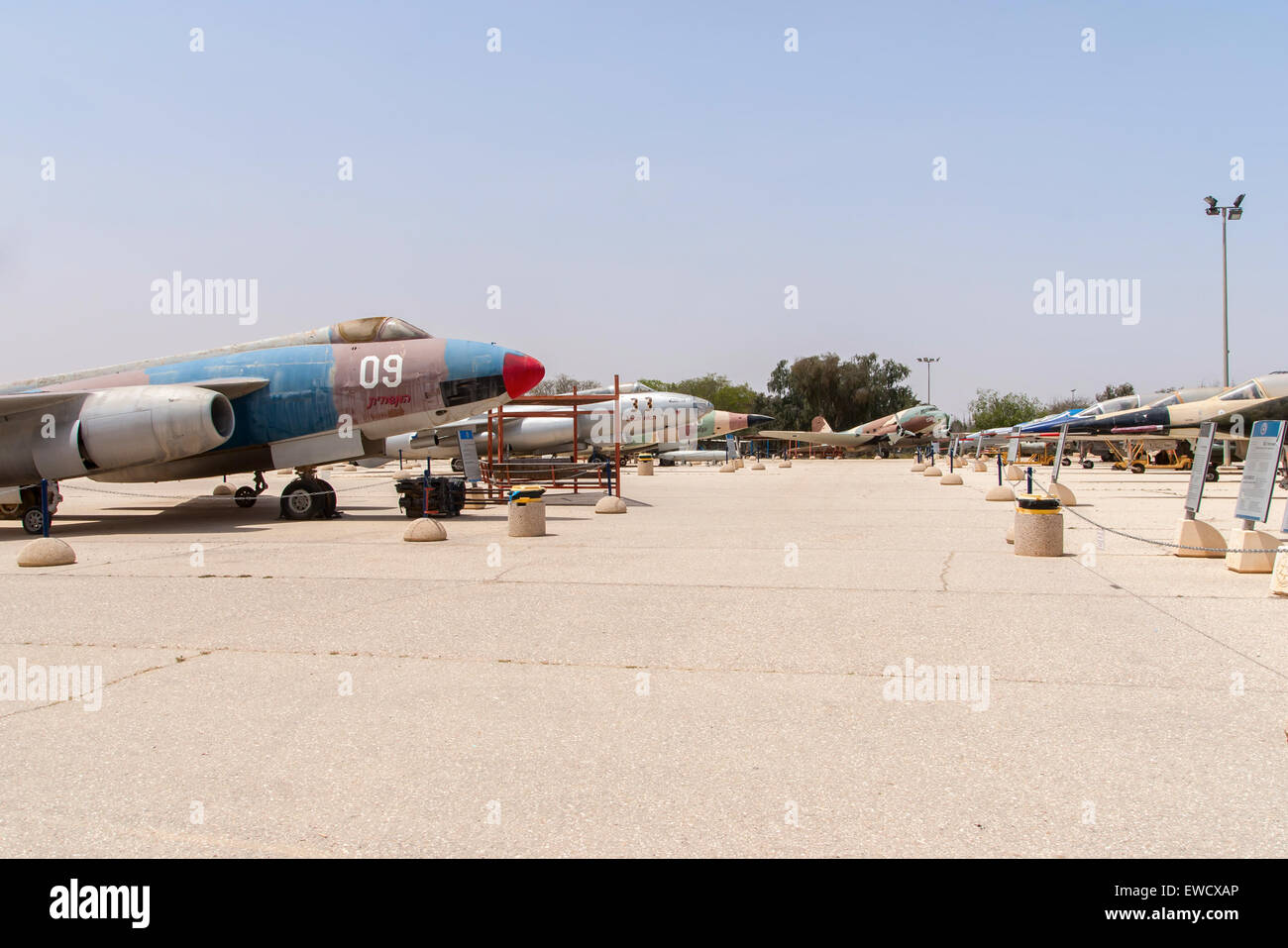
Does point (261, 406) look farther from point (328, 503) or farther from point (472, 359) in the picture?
point (472, 359)

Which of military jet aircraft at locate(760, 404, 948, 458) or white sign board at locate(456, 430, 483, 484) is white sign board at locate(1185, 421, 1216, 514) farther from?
military jet aircraft at locate(760, 404, 948, 458)

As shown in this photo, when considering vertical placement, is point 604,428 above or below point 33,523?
above

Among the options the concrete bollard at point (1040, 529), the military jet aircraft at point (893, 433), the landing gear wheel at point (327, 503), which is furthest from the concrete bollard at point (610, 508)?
the military jet aircraft at point (893, 433)

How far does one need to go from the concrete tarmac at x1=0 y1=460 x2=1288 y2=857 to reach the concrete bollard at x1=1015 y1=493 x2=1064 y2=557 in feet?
0.88

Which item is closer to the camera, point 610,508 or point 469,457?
point 610,508

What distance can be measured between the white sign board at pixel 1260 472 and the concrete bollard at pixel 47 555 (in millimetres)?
13620

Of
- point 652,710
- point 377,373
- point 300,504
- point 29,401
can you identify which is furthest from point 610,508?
point 652,710

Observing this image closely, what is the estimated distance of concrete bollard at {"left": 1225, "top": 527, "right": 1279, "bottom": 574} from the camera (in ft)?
30.1

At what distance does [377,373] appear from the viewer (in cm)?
1588

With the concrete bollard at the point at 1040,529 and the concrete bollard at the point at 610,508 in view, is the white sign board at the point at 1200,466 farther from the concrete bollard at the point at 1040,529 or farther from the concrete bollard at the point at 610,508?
the concrete bollard at the point at 610,508

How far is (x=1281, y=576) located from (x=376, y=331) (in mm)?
14198

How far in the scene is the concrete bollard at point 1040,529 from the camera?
10.5 meters

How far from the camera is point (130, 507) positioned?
22.8 meters
